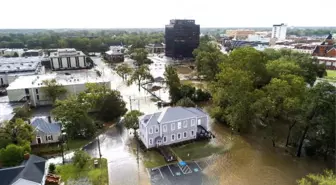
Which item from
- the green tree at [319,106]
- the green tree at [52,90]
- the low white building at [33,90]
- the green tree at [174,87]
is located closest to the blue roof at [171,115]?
the green tree at [319,106]

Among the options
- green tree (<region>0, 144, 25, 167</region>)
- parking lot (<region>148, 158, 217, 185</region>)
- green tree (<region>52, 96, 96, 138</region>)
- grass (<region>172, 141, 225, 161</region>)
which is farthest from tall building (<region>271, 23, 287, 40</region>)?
green tree (<region>0, 144, 25, 167</region>)

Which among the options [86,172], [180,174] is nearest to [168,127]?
[180,174]

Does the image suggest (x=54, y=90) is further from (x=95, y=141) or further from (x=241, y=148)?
(x=241, y=148)

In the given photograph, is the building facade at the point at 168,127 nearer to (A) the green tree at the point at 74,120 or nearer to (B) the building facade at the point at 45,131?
(A) the green tree at the point at 74,120

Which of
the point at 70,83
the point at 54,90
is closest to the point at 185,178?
the point at 54,90

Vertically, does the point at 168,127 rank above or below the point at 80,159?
above

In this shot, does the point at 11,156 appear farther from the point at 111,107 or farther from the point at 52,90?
the point at 52,90

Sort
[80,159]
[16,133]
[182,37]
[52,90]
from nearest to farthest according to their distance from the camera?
1. [80,159]
2. [16,133]
3. [52,90]
4. [182,37]
